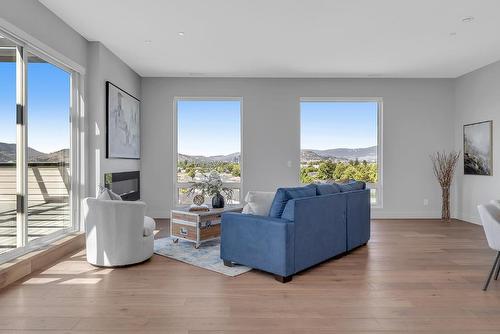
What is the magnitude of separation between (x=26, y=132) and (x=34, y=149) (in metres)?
0.26

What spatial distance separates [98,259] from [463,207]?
6584 millimetres

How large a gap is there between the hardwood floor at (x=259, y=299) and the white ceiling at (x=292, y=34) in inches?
115

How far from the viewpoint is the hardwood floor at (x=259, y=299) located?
2.24 metres

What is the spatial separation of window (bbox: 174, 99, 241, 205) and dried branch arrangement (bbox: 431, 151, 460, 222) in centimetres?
410

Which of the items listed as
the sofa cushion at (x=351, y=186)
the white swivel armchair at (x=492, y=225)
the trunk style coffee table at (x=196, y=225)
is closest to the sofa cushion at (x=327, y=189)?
the sofa cushion at (x=351, y=186)

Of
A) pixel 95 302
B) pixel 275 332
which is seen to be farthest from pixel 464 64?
pixel 95 302

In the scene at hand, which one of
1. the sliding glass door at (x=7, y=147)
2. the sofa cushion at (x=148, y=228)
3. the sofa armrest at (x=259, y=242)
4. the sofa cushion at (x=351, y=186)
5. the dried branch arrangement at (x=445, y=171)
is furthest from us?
the dried branch arrangement at (x=445, y=171)

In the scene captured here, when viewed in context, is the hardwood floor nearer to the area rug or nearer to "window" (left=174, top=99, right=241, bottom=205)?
the area rug

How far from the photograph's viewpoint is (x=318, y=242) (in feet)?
11.1

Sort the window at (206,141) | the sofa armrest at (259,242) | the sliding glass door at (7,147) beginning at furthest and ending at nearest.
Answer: the window at (206,141), the sliding glass door at (7,147), the sofa armrest at (259,242)

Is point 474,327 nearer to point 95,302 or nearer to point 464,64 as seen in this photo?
point 95,302

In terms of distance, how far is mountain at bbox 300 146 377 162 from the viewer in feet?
21.8

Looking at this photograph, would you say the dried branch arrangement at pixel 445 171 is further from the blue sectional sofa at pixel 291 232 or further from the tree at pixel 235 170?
the tree at pixel 235 170

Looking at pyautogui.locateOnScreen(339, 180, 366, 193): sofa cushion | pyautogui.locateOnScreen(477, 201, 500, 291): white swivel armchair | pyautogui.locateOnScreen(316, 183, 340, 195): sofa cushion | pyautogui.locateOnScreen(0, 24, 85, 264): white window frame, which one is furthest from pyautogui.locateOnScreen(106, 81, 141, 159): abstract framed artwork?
pyautogui.locateOnScreen(477, 201, 500, 291): white swivel armchair
